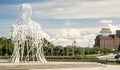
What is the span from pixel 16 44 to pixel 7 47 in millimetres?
49278

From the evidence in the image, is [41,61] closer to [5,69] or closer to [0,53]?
[5,69]

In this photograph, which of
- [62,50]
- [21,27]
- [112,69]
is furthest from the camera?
[62,50]

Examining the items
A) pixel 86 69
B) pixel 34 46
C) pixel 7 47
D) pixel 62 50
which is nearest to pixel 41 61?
pixel 34 46

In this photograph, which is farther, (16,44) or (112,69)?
(16,44)

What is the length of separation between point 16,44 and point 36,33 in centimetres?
417

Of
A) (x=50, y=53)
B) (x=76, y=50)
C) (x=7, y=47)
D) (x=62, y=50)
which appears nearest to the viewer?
(x=7, y=47)

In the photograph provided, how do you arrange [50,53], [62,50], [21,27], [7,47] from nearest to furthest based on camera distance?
[21,27] < [7,47] < [50,53] < [62,50]

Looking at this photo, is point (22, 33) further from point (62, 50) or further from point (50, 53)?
point (62, 50)

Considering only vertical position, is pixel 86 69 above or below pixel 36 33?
below

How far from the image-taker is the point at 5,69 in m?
52.1

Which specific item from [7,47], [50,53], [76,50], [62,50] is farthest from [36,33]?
[76,50]

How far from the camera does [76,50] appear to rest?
159375 millimetres

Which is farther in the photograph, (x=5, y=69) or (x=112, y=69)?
(x=112, y=69)

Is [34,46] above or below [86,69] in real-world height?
above
